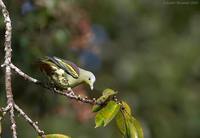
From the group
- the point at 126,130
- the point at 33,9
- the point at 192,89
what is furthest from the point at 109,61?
the point at 126,130

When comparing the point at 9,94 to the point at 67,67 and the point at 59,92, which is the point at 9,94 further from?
the point at 67,67

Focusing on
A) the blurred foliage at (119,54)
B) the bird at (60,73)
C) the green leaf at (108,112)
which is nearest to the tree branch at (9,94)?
the bird at (60,73)

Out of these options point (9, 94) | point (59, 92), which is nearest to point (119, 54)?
point (59, 92)

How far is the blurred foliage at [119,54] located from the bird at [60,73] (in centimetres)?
178

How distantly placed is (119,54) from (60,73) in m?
6.85

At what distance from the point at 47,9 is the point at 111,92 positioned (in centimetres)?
261

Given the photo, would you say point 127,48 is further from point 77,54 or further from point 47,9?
point 47,9

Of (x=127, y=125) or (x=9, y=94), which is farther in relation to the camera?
(x=127, y=125)

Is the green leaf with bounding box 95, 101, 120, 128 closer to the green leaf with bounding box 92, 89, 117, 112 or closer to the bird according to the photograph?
the green leaf with bounding box 92, 89, 117, 112

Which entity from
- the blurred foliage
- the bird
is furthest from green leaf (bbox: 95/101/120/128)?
the blurred foliage

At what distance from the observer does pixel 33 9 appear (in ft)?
17.3

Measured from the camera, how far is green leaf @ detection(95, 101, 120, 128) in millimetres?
2686

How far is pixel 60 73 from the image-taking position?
2.72 meters

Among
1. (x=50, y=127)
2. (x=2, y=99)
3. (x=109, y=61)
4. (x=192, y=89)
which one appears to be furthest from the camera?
(x=109, y=61)
